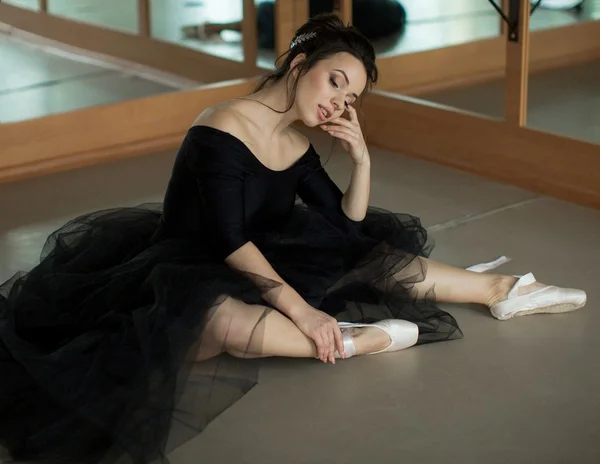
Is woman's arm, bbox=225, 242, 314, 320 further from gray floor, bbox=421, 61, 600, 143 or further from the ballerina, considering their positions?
gray floor, bbox=421, 61, 600, 143

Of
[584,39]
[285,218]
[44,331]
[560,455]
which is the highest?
[584,39]

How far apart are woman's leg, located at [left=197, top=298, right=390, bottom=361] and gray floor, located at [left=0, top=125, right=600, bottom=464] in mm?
64

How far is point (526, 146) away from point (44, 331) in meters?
1.53

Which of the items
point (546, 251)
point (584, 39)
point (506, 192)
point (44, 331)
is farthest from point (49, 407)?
point (584, 39)

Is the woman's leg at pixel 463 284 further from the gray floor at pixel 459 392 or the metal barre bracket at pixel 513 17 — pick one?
the metal barre bracket at pixel 513 17

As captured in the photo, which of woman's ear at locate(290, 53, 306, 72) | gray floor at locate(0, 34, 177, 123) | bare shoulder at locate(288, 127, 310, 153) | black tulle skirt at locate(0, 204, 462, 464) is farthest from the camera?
gray floor at locate(0, 34, 177, 123)

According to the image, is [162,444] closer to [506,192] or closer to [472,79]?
[506,192]

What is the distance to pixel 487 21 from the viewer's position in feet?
9.66

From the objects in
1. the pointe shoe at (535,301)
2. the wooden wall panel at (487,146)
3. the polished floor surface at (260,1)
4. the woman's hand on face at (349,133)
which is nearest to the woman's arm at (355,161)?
the woman's hand on face at (349,133)

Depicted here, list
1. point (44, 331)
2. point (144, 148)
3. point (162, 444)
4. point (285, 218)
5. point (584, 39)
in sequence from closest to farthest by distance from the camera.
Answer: point (162, 444)
point (44, 331)
point (285, 218)
point (584, 39)
point (144, 148)

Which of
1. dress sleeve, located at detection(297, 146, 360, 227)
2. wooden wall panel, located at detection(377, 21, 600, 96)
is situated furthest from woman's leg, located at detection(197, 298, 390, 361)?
wooden wall panel, located at detection(377, 21, 600, 96)

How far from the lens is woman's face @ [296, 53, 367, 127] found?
72.4 inches

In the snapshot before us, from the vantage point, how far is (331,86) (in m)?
1.84

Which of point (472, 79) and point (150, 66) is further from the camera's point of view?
point (150, 66)
